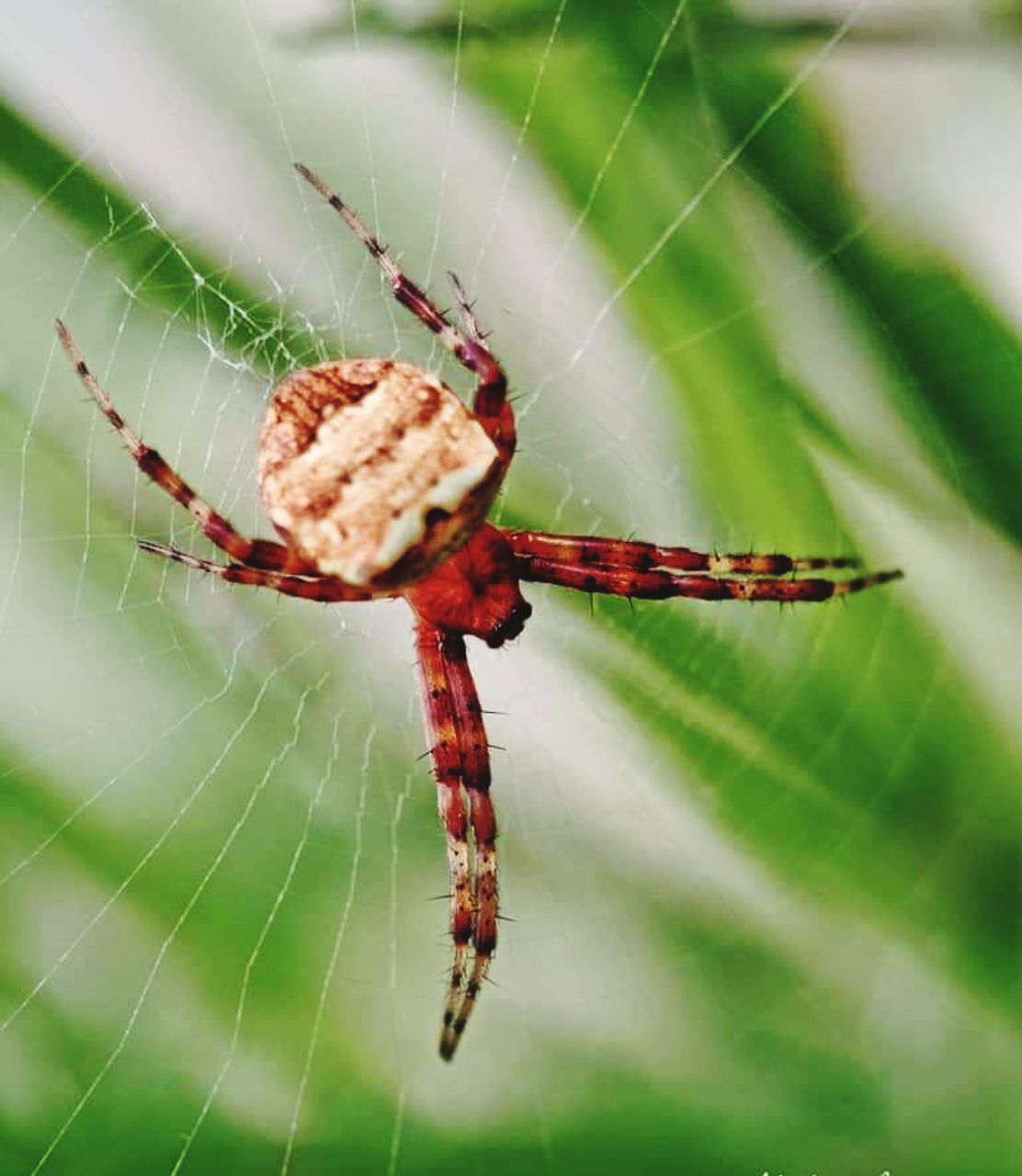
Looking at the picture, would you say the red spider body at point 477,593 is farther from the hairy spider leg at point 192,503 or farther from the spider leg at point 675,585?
the hairy spider leg at point 192,503

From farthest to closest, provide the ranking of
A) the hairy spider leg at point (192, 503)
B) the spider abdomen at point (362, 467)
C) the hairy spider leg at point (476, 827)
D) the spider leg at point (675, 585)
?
the hairy spider leg at point (476, 827)
the spider leg at point (675, 585)
the hairy spider leg at point (192, 503)
the spider abdomen at point (362, 467)

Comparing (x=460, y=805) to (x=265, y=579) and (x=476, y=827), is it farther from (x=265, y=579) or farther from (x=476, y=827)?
(x=265, y=579)

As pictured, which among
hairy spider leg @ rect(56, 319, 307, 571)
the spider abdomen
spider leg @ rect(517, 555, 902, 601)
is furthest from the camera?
spider leg @ rect(517, 555, 902, 601)

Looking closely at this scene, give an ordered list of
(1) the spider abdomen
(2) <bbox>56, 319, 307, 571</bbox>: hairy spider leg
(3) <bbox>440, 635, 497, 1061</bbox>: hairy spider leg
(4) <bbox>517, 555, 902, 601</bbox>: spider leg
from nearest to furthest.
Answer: (1) the spider abdomen
(2) <bbox>56, 319, 307, 571</bbox>: hairy spider leg
(4) <bbox>517, 555, 902, 601</bbox>: spider leg
(3) <bbox>440, 635, 497, 1061</bbox>: hairy spider leg

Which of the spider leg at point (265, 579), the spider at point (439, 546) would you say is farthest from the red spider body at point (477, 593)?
the spider leg at point (265, 579)

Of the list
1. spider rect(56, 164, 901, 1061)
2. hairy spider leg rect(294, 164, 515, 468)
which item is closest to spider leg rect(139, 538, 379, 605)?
spider rect(56, 164, 901, 1061)

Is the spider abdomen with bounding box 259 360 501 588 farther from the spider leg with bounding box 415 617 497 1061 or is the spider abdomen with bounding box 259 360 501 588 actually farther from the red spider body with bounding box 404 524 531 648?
the spider leg with bounding box 415 617 497 1061

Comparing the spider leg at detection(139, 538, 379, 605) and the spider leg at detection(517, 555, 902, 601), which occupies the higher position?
the spider leg at detection(517, 555, 902, 601)

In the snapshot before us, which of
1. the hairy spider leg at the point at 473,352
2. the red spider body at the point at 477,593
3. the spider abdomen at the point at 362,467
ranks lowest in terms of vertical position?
the spider abdomen at the point at 362,467
